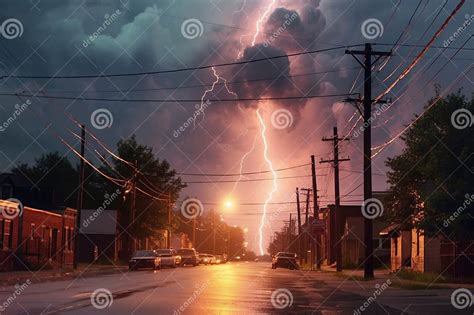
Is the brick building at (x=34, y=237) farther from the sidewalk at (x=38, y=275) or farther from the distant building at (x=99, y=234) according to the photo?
the distant building at (x=99, y=234)

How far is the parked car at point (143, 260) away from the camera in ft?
169

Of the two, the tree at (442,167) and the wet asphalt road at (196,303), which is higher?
the tree at (442,167)

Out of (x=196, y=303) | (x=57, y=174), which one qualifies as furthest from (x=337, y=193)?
(x=57, y=174)

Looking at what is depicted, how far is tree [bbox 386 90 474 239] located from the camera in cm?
3017

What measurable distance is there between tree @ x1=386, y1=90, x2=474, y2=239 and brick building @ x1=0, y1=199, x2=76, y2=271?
2358 centimetres

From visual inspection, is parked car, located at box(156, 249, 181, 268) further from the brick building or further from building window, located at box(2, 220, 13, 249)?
building window, located at box(2, 220, 13, 249)

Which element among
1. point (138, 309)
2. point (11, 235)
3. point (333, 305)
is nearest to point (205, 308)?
point (138, 309)

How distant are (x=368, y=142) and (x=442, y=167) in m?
5.20

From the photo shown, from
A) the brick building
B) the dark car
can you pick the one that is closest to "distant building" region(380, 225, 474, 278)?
the dark car

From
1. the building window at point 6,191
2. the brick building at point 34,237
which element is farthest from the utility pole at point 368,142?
the building window at point 6,191

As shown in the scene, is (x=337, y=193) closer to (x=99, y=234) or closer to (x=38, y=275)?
(x=38, y=275)

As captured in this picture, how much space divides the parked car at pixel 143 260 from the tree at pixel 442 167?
22431mm

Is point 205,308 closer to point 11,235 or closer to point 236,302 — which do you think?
point 236,302

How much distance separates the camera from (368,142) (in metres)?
35.5
